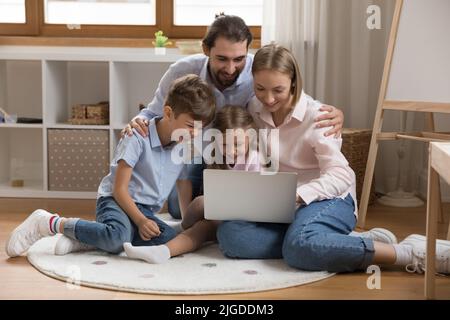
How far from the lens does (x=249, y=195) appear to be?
1.95 m

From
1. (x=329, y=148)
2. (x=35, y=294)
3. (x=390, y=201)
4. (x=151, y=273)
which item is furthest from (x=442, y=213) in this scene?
(x=35, y=294)

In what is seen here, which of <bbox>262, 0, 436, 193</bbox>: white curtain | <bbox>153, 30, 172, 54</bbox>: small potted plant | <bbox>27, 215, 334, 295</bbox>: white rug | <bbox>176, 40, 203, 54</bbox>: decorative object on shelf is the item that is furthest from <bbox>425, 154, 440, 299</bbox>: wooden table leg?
<bbox>153, 30, 172, 54</bbox>: small potted plant

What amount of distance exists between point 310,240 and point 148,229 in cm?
47

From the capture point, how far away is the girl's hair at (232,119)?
2074 millimetres

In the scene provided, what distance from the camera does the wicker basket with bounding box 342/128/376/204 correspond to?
2871 mm

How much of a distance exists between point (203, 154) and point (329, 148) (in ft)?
1.41

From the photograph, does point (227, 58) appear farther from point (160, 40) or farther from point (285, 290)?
point (160, 40)

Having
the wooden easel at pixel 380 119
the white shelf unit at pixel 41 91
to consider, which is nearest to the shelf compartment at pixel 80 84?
the white shelf unit at pixel 41 91

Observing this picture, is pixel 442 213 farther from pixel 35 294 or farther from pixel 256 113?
pixel 35 294

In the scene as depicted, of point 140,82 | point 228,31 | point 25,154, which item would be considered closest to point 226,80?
point 228,31

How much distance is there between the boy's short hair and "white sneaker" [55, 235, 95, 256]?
481 mm

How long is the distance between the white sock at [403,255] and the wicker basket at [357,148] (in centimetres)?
98

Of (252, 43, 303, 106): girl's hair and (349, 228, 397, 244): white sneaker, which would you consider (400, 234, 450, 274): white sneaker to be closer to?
(349, 228, 397, 244): white sneaker

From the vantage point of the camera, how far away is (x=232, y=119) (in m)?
2.08
